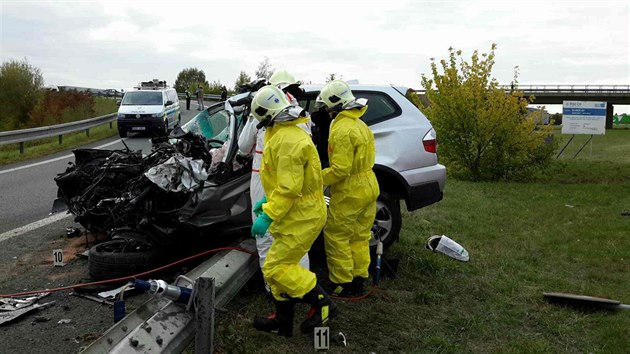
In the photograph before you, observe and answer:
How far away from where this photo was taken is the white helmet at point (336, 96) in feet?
17.2

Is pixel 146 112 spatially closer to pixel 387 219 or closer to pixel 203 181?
pixel 387 219

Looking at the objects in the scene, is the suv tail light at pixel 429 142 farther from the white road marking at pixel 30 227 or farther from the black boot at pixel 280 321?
the white road marking at pixel 30 227

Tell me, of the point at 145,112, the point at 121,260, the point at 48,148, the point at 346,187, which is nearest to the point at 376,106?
the point at 346,187

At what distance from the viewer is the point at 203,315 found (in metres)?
3.28

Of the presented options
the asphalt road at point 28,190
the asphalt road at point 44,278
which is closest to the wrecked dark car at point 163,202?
the asphalt road at point 44,278

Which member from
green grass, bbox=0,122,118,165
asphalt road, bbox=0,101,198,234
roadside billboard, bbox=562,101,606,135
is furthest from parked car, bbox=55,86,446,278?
roadside billboard, bbox=562,101,606,135

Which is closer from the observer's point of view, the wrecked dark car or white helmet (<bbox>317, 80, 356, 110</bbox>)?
the wrecked dark car

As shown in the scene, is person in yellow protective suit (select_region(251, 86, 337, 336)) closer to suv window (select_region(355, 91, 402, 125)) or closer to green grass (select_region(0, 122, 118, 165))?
suv window (select_region(355, 91, 402, 125))

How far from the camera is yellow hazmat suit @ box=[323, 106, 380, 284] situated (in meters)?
5.01

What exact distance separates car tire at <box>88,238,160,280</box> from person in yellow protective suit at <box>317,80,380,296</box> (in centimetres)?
153

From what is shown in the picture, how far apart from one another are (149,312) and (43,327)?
135 centimetres

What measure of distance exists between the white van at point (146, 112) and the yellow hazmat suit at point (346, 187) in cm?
1529

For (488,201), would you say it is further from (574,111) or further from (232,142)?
(574,111)

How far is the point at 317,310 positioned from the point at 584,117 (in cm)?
1998
